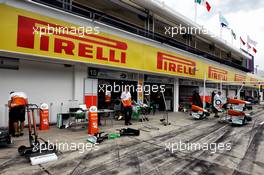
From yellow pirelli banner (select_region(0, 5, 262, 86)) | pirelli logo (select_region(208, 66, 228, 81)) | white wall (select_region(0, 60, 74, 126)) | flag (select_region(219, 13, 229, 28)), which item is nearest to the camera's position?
yellow pirelli banner (select_region(0, 5, 262, 86))

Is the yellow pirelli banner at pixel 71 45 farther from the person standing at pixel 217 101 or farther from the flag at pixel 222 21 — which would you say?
the flag at pixel 222 21

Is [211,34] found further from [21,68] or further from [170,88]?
[21,68]

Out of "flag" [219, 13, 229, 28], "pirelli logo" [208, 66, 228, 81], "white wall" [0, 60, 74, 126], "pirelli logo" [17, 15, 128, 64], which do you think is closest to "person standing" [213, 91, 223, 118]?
"pirelli logo" [208, 66, 228, 81]

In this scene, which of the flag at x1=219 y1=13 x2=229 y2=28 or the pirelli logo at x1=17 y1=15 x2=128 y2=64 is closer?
the pirelli logo at x1=17 y1=15 x2=128 y2=64

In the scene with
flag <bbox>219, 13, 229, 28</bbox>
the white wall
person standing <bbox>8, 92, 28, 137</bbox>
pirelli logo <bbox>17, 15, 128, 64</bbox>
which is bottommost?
person standing <bbox>8, 92, 28, 137</bbox>

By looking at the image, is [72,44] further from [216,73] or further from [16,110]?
[216,73]

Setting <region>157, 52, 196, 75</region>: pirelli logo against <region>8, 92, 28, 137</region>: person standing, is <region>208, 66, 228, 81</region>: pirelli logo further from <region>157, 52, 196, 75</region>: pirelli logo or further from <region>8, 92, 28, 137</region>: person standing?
<region>8, 92, 28, 137</region>: person standing

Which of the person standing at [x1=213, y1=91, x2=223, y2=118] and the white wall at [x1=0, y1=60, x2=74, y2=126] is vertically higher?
the white wall at [x1=0, y1=60, x2=74, y2=126]

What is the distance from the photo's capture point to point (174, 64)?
1297 cm

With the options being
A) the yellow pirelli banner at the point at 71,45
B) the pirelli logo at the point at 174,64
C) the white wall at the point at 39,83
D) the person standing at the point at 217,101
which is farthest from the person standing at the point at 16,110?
the person standing at the point at 217,101

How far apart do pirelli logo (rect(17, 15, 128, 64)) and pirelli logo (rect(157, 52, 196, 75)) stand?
3.25 meters

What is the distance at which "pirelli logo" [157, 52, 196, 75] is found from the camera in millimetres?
11797

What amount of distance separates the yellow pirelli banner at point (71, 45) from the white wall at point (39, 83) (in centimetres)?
160

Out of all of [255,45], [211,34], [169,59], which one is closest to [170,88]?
[169,59]
